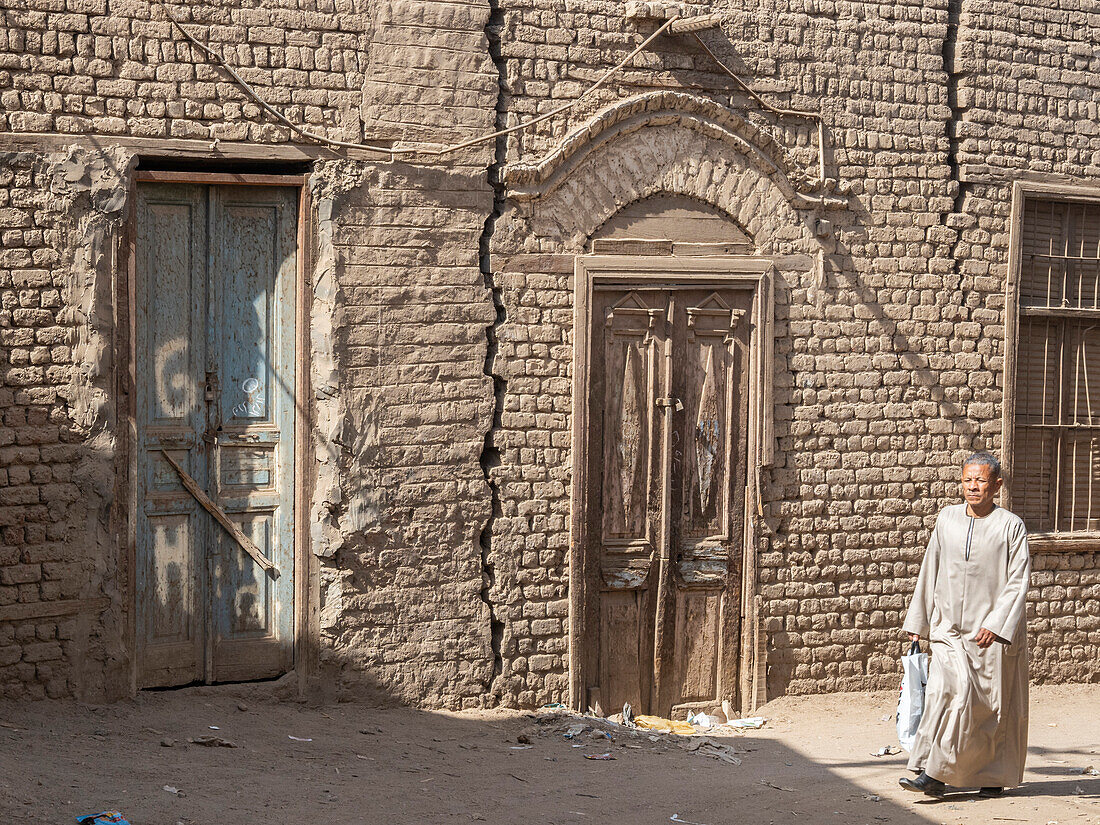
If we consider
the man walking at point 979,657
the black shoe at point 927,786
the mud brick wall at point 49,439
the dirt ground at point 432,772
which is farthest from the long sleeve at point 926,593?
the mud brick wall at point 49,439

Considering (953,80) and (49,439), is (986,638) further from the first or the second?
(49,439)

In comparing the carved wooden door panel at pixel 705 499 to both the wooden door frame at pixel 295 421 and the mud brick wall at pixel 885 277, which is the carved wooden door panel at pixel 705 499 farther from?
the wooden door frame at pixel 295 421

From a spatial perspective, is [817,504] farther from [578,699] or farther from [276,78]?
[276,78]

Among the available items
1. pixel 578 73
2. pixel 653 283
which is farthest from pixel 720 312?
pixel 578 73

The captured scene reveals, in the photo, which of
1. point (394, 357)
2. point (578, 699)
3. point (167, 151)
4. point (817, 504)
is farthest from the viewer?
point (817, 504)

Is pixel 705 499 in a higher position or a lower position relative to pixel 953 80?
lower

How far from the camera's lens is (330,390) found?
587 cm

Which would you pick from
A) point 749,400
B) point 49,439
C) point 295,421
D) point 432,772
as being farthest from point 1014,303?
point 49,439

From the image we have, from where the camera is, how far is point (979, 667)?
5246mm

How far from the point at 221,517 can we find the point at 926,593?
345 centimetres

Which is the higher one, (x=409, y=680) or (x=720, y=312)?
(x=720, y=312)

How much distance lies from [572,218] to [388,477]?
1.73 meters

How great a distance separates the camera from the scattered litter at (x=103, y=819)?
13.8 ft

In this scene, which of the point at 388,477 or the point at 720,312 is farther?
the point at 720,312
